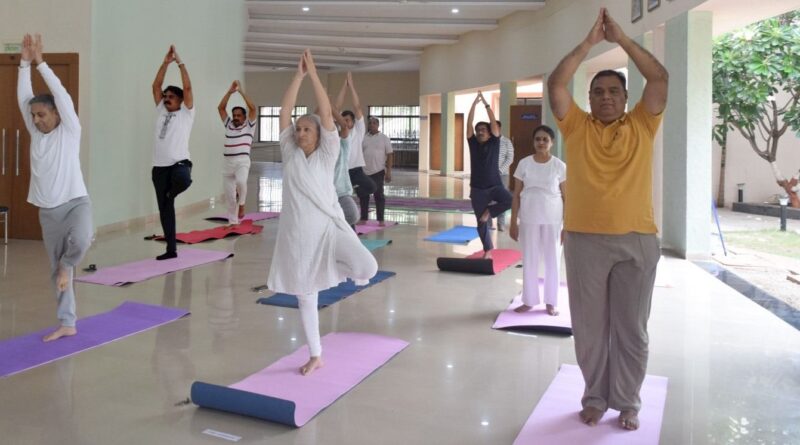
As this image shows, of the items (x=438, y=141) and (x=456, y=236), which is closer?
(x=456, y=236)

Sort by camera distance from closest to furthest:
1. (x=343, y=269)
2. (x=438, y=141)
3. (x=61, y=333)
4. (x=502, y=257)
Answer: (x=343, y=269), (x=61, y=333), (x=502, y=257), (x=438, y=141)

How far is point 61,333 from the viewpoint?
4.71 metres

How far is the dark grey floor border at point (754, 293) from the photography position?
5758mm

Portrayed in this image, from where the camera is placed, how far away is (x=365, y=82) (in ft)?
104

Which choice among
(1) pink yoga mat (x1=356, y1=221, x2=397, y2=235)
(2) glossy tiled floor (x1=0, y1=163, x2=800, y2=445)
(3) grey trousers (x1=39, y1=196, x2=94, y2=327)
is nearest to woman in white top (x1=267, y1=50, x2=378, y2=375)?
(2) glossy tiled floor (x1=0, y1=163, x2=800, y2=445)

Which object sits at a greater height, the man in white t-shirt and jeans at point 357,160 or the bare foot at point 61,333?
the man in white t-shirt and jeans at point 357,160

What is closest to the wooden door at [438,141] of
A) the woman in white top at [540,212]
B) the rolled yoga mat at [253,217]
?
the rolled yoga mat at [253,217]

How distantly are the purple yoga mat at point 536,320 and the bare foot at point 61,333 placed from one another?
289 cm

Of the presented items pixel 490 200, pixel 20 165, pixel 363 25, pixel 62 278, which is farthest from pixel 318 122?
pixel 363 25

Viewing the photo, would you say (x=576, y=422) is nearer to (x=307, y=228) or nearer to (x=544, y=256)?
(x=307, y=228)

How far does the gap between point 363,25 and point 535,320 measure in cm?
1525

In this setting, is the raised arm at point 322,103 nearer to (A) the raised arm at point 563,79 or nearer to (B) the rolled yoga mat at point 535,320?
(A) the raised arm at point 563,79

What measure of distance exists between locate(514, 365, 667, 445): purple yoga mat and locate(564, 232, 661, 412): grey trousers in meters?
0.11

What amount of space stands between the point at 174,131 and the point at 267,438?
499 cm
